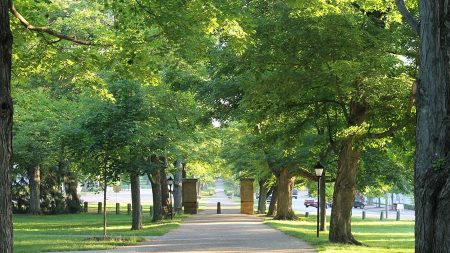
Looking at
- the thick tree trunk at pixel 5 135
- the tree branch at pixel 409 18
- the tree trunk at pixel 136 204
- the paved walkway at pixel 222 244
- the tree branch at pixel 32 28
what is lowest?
the paved walkway at pixel 222 244

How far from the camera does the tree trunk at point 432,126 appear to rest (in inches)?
312

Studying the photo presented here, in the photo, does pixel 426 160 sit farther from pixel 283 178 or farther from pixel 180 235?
pixel 283 178

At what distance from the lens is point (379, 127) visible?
21.2m

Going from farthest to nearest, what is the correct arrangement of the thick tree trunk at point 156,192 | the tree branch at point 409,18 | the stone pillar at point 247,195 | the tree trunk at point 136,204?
the stone pillar at point 247,195 → the thick tree trunk at point 156,192 → the tree trunk at point 136,204 → the tree branch at point 409,18

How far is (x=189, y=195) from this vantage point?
47.5 meters

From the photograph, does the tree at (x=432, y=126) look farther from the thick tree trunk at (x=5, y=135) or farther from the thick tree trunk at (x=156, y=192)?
the thick tree trunk at (x=156, y=192)

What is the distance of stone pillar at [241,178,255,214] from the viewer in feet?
157

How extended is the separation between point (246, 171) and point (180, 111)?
19.4m

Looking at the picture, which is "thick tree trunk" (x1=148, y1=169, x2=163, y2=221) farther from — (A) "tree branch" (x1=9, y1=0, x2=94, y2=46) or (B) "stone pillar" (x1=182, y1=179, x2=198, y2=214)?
(A) "tree branch" (x1=9, y1=0, x2=94, y2=46)

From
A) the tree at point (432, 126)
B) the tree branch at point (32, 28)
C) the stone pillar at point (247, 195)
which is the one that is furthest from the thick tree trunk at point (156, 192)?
the tree at point (432, 126)

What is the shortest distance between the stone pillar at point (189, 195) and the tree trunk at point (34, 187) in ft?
33.6

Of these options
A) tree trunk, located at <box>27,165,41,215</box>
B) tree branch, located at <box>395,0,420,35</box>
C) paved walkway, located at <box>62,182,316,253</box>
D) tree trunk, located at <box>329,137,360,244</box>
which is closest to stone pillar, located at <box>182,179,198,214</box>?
tree trunk, located at <box>27,165,41,215</box>

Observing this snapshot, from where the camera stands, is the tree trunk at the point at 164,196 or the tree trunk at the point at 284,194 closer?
the tree trunk at the point at 164,196

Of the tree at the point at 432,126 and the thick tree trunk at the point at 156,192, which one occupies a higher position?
the tree at the point at 432,126
